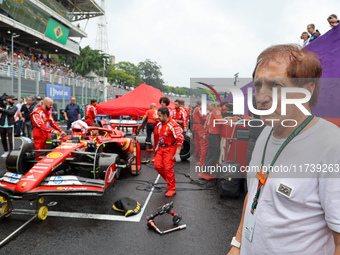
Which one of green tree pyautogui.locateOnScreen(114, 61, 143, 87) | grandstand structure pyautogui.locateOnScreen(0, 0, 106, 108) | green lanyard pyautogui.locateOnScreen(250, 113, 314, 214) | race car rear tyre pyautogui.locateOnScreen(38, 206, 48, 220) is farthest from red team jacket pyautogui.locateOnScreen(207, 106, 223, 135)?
green tree pyautogui.locateOnScreen(114, 61, 143, 87)

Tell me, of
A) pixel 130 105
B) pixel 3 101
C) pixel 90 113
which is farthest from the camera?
pixel 130 105

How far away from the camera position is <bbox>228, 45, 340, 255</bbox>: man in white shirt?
0.86 meters

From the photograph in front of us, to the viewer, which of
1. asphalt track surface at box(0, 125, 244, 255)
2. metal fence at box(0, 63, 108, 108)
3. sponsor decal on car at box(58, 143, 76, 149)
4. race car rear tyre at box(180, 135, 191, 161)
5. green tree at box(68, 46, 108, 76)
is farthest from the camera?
green tree at box(68, 46, 108, 76)

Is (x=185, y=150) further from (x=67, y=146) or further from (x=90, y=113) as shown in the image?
(x=90, y=113)

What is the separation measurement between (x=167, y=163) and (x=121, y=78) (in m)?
70.1

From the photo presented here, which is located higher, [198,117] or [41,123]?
[198,117]

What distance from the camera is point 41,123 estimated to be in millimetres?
5922

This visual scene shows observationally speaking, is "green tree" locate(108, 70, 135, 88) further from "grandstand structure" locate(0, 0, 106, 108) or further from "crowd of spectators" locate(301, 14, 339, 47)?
"crowd of spectators" locate(301, 14, 339, 47)

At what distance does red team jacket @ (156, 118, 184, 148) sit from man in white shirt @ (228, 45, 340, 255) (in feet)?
11.9

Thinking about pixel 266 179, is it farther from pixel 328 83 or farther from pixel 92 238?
pixel 328 83

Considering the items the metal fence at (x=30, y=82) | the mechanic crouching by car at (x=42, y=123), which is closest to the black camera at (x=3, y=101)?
the mechanic crouching by car at (x=42, y=123)

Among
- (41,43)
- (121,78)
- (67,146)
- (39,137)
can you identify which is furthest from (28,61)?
(121,78)

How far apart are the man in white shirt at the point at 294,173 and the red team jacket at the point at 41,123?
19.0 ft

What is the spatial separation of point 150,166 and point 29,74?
14.4 meters
